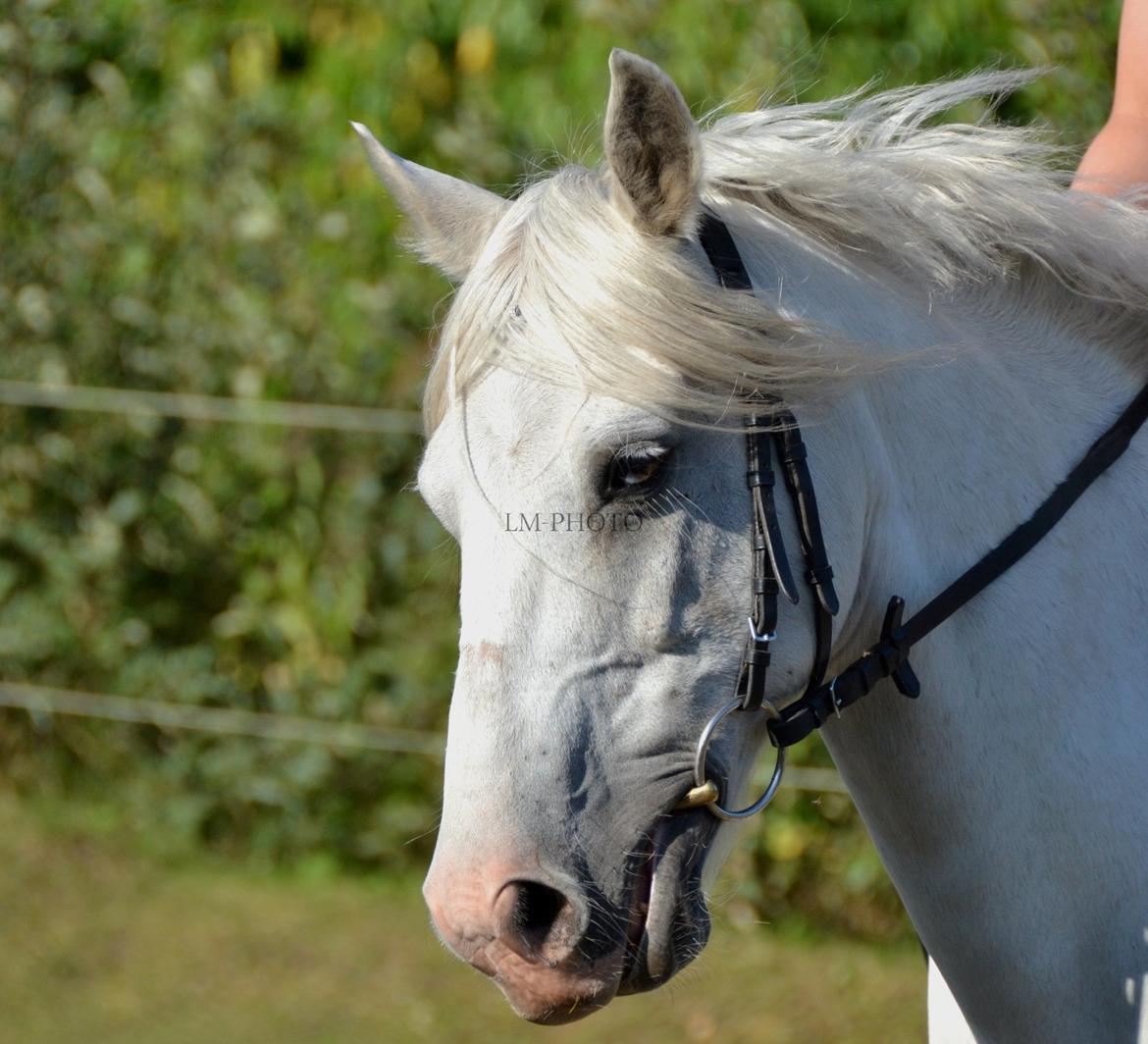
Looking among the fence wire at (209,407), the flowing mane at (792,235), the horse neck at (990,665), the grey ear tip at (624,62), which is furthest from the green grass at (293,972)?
the grey ear tip at (624,62)

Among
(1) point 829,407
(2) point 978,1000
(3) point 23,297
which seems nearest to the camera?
(1) point 829,407

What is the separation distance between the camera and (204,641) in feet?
15.6

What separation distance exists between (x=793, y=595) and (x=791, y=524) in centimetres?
8

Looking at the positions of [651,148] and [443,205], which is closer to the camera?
[651,148]

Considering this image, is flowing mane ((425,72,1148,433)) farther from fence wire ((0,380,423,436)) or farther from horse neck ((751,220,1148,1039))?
fence wire ((0,380,423,436))

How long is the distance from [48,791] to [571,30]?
344 cm

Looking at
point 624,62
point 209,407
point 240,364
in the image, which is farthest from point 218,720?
point 624,62

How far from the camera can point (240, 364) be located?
4.62 m

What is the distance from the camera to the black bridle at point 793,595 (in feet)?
4.59

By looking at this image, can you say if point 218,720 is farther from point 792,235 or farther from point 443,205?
point 792,235

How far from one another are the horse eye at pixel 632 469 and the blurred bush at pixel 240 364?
2928 millimetres

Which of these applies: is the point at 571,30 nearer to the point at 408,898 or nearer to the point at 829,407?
the point at 408,898

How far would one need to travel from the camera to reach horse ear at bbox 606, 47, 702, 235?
4.30 ft

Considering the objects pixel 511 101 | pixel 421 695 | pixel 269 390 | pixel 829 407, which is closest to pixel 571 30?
pixel 511 101
